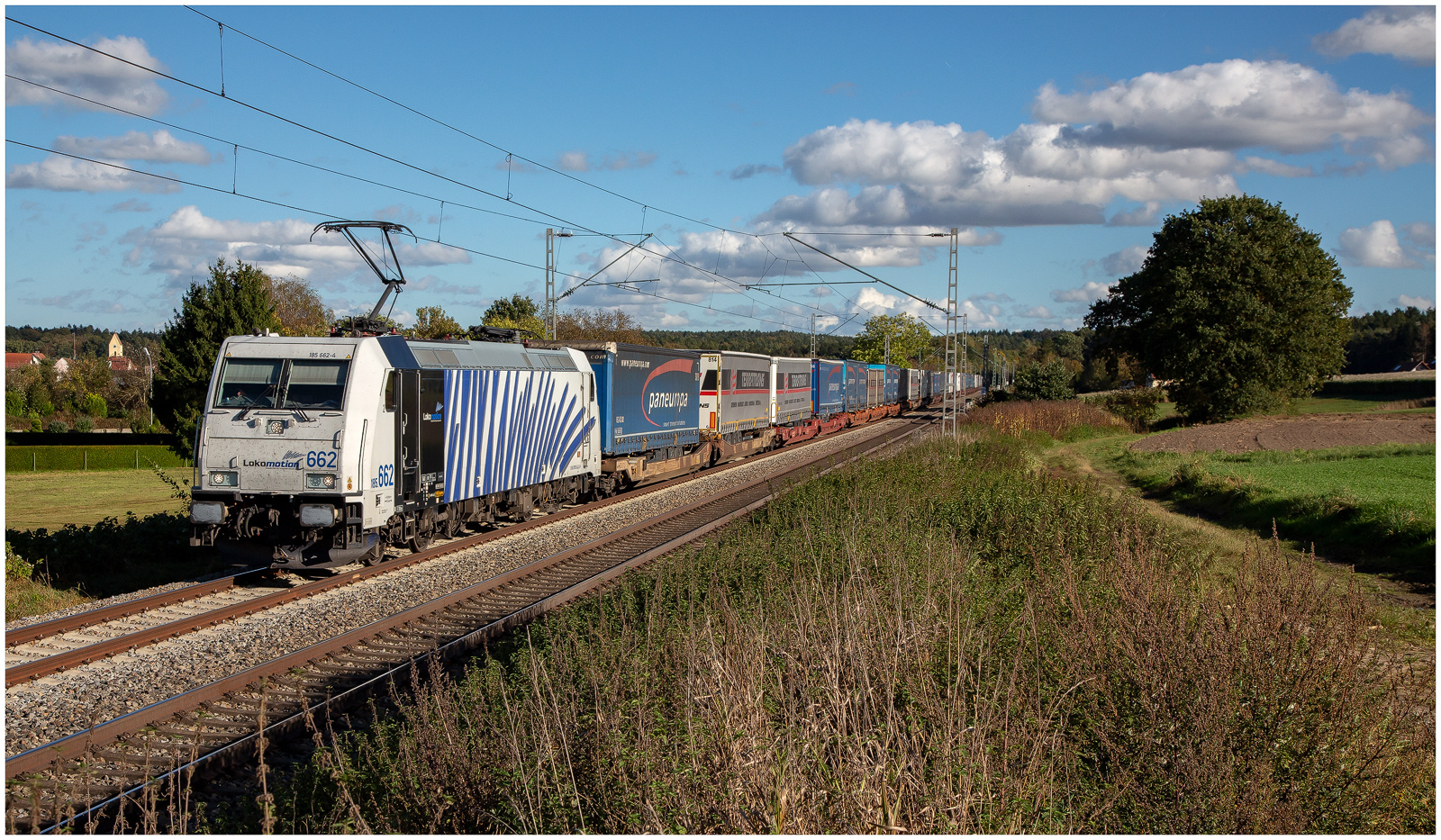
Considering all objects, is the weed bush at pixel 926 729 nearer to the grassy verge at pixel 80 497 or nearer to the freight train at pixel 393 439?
the freight train at pixel 393 439

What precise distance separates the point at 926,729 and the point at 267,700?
5.41 m

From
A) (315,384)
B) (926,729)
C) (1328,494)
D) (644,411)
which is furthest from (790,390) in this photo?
(926,729)

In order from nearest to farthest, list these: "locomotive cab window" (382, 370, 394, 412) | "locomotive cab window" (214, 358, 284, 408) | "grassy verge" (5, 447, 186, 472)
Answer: "locomotive cab window" (214, 358, 284, 408)
"locomotive cab window" (382, 370, 394, 412)
"grassy verge" (5, 447, 186, 472)

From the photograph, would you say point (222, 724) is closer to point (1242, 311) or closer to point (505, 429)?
point (505, 429)

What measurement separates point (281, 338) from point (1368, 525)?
782 inches

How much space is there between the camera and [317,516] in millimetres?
11539

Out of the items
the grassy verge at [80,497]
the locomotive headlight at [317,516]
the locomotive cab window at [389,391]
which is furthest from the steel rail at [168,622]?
the grassy verge at [80,497]

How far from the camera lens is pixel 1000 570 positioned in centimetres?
1032

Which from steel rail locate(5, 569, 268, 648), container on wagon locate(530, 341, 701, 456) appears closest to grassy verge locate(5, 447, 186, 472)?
container on wagon locate(530, 341, 701, 456)

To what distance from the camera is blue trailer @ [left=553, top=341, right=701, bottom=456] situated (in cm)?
2062

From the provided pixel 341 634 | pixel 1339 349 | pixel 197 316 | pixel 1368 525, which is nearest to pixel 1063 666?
pixel 341 634

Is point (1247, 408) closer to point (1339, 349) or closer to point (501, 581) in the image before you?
point (1339, 349)

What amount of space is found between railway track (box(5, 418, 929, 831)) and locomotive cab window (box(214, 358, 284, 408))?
2.69m

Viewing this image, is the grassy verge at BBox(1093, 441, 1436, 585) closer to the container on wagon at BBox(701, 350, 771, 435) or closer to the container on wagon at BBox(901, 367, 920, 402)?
the container on wagon at BBox(701, 350, 771, 435)
